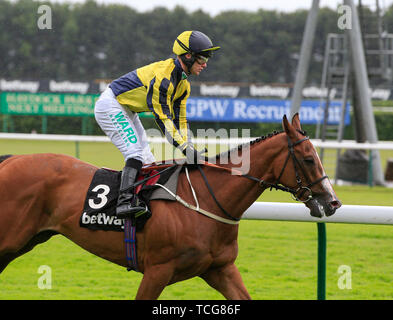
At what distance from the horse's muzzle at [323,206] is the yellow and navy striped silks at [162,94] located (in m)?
0.72

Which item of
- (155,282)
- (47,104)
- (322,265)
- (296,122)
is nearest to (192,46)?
(296,122)

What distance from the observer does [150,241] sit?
3.16 metres

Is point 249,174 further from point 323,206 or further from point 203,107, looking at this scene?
point 203,107

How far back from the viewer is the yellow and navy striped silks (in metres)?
3.25

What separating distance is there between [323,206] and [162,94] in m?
1.00

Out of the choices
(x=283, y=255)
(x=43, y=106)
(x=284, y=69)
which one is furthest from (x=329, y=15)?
(x=283, y=255)

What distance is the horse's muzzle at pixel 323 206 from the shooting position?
2996 millimetres

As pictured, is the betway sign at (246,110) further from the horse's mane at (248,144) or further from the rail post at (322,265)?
the horse's mane at (248,144)

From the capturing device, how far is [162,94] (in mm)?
3258

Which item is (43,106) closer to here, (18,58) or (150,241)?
(18,58)

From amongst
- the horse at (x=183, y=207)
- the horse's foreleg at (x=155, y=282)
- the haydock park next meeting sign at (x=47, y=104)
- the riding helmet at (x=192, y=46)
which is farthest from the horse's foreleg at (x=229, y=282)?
the haydock park next meeting sign at (x=47, y=104)

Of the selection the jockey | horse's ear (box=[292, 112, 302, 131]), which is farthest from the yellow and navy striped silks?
horse's ear (box=[292, 112, 302, 131])

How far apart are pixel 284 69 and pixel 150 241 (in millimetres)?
15807

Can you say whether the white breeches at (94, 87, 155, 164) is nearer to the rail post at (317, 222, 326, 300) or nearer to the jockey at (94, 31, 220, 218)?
the jockey at (94, 31, 220, 218)
